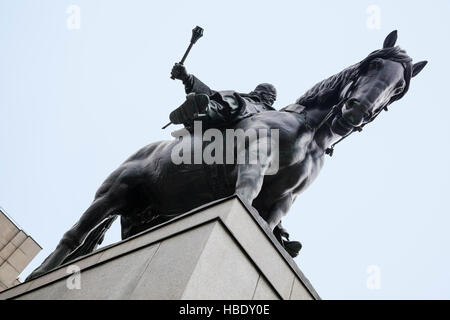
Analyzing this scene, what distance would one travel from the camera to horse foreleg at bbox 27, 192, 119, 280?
7527 millimetres

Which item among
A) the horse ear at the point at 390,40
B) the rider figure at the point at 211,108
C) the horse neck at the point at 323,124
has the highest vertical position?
the rider figure at the point at 211,108

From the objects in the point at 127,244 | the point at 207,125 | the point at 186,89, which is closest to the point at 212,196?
the point at 207,125

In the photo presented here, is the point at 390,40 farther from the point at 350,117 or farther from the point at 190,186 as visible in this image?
the point at 190,186

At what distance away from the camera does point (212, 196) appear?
24.2 feet

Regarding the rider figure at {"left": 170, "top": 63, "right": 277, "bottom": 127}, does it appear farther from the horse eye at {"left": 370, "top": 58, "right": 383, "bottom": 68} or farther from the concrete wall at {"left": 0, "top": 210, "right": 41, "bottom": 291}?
the concrete wall at {"left": 0, "top": 210, "right": 41, "bottom": 291}

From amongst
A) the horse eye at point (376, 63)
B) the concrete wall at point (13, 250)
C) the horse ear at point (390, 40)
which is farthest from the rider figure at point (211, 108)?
the concrete wall at point (13, 250)

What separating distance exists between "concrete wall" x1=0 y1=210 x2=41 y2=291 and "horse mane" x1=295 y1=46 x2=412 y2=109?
1611cm

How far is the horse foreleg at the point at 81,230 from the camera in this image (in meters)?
7.53

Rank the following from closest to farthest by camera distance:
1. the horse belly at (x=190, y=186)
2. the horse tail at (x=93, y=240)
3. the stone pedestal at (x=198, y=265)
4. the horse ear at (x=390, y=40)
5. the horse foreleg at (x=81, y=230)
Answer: the stone pedestal at (x=198, y=265) < the horse belly at (x=190, y=186) < the horse foreleg at (x=81, y=230) < the horse tail at (x=93, y=240) < the horse ear at (x=390, y=40)

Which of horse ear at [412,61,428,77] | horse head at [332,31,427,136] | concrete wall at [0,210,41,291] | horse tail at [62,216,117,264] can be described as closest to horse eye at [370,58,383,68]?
horse head at [332,31,427,136]

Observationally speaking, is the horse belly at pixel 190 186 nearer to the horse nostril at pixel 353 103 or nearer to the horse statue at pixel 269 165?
the horse statue at pixel 269 165

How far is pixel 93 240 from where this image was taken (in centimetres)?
807

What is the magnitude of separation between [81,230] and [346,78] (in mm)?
4243
